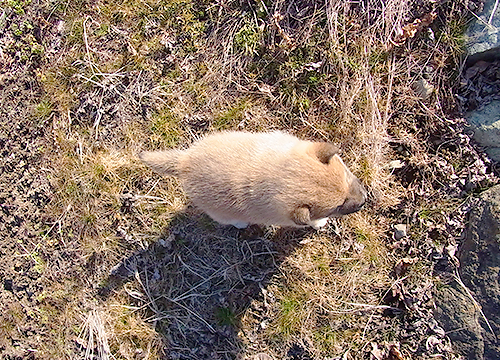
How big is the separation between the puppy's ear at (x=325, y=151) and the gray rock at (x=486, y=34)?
8.02ft

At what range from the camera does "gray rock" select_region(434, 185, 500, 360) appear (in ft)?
14.3

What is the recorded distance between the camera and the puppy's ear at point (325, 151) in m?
3.81

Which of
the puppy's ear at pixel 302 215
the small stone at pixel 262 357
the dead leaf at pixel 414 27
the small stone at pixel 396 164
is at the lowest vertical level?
the small stone at pixel 262 357

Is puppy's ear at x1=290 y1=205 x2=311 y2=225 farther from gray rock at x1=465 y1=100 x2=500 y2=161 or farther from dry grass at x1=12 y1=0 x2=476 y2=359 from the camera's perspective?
gray rock at x1=465 y1=100 x2=500 y2=161

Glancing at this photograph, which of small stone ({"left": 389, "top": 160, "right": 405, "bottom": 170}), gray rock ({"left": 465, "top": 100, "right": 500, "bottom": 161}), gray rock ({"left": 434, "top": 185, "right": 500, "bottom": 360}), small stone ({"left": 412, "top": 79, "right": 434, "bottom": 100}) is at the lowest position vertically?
gray rock ({"left": 434, "top": 185, "right": 500, "bottom": 360})

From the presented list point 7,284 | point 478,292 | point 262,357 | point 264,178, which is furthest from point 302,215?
point 7,284

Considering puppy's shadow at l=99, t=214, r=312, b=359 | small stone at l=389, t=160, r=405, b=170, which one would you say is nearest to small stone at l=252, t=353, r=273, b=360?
puppy's shadow at l=99, t=214, r=312, b=359

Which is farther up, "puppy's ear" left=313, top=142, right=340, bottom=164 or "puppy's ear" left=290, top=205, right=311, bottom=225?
"puppy's ear" left=313, top=142, right=340, bottom=164

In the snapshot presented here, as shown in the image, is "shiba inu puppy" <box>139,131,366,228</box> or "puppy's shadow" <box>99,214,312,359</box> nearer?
"shiba inu puppy" <box>139,131,366,228</box>

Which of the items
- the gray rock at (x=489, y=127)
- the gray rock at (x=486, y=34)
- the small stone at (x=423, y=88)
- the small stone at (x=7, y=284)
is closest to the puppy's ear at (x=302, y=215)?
the small stone at (x=423, y=88)

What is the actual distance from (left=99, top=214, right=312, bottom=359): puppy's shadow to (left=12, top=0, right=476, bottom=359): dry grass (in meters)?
0.02

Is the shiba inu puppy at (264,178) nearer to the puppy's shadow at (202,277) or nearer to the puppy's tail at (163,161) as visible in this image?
the puppy's tail at (163,161)

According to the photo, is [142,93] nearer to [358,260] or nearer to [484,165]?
[358,260]

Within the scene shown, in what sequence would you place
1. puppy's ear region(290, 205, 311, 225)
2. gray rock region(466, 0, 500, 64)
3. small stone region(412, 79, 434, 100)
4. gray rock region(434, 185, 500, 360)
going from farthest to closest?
small stone region(412, 79, 434, 100) → gray rock region(466, 0, 500, 64) → gray rock region(434, 185, 500, 360) → puppy's ear region(290, 205, 311, 225)
